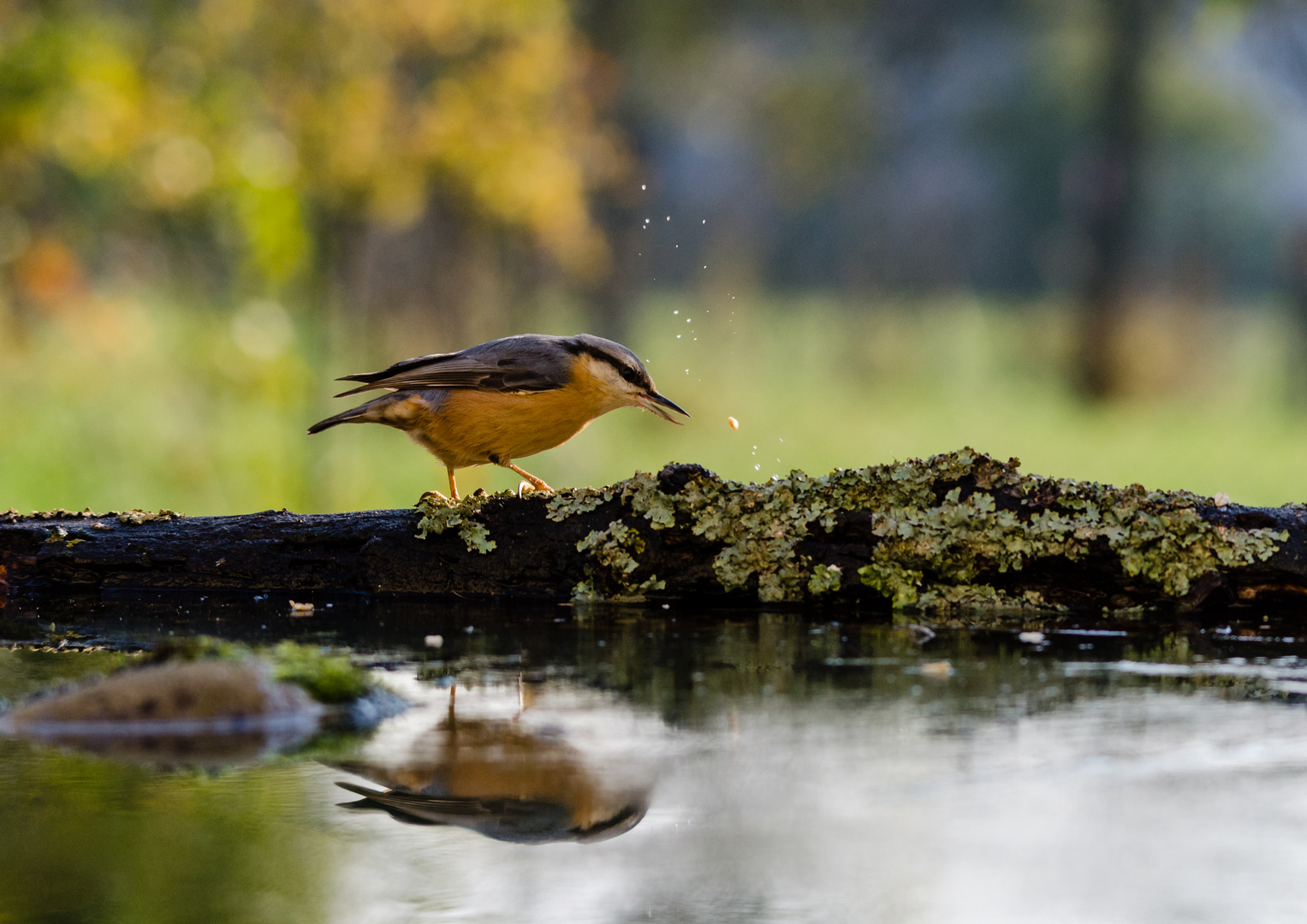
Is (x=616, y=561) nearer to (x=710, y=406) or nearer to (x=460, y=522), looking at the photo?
(x=460, y=522)

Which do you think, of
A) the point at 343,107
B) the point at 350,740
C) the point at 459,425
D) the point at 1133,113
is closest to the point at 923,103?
the point at 1133,113

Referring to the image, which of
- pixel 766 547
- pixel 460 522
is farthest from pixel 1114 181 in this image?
pixel 460 522

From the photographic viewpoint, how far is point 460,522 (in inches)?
149

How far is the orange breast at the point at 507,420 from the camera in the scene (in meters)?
4.59

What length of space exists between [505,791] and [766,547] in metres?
1.67

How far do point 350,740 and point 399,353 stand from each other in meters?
14.0

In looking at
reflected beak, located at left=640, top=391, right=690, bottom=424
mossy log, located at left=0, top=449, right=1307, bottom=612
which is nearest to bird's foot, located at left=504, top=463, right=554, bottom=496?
reflected beak, located at left=640, top=391, right=690, bottom=424

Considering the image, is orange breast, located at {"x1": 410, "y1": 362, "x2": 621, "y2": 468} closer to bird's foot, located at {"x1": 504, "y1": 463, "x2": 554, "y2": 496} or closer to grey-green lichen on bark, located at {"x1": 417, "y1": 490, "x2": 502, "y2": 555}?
bird's foot, located at {"x1": 504, "y1": 463, "x2": 554, "y2": 496}

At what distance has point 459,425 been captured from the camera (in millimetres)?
4621

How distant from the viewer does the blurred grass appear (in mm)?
10766

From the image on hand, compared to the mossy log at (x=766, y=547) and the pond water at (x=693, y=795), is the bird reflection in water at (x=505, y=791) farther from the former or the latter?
the mossy log at (x=766, y=547)

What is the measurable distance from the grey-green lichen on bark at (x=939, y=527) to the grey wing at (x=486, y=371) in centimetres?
88

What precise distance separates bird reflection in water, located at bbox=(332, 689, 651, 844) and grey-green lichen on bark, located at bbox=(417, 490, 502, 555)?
4.73 feet

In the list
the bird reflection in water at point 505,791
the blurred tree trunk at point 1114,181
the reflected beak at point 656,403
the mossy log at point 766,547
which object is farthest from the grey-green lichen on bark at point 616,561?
the blurred tree trunk at point 1114,181
